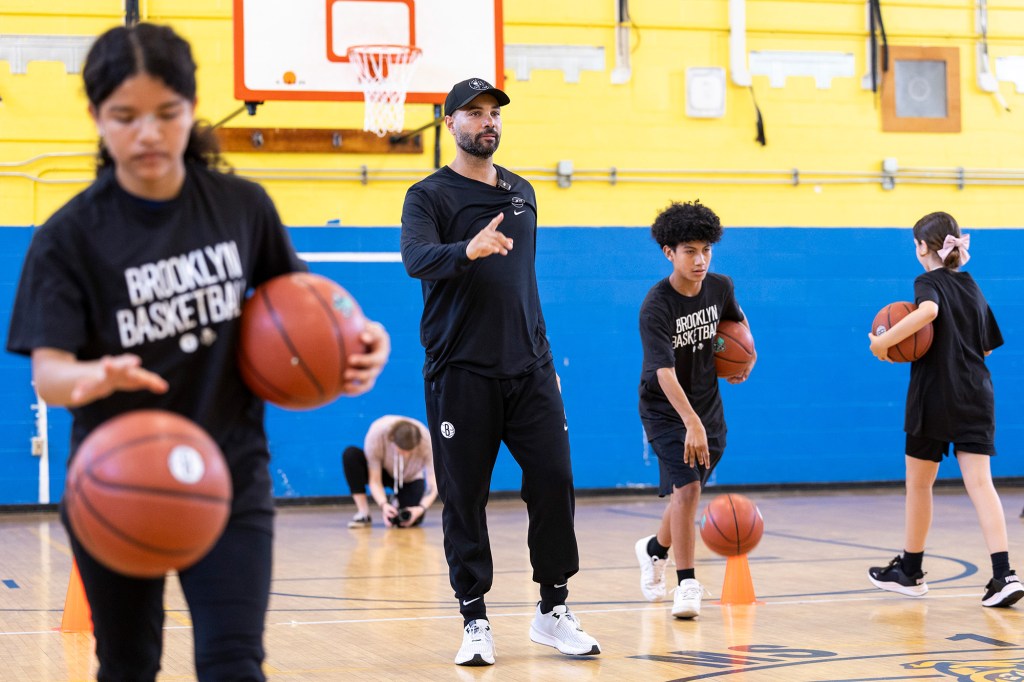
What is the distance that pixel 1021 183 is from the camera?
12562 millimetres

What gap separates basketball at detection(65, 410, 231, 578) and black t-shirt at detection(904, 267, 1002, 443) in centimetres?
417

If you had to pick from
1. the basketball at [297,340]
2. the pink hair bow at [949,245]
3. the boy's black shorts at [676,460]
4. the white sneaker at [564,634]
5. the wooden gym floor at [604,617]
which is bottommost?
the wooden gym floor at [604,617]

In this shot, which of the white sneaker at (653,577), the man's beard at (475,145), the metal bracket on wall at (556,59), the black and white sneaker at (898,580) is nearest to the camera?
the man's beard at (475,145)

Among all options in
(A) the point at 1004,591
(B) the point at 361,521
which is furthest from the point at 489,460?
(B) the point at 361,521

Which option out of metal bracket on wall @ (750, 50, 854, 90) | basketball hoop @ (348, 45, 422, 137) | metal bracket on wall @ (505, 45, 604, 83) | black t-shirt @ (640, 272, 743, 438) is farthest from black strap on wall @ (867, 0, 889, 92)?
black t-shirt @ (640, 272, 743, 438)

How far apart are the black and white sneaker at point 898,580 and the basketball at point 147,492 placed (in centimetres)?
437

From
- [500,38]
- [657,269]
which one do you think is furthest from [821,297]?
[500,38]

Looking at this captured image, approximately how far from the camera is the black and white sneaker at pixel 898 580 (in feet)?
19.2

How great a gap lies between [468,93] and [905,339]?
2.45 m

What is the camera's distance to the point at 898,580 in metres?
5.91

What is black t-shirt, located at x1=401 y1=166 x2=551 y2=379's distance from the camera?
4.41m

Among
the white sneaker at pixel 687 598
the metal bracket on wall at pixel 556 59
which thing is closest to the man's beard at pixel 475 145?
the white sneaker at pixel 687 598

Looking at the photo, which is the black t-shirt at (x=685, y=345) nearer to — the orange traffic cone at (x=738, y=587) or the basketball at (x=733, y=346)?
the basketball at (x=733, y=346)

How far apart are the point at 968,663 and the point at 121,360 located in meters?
3.29
